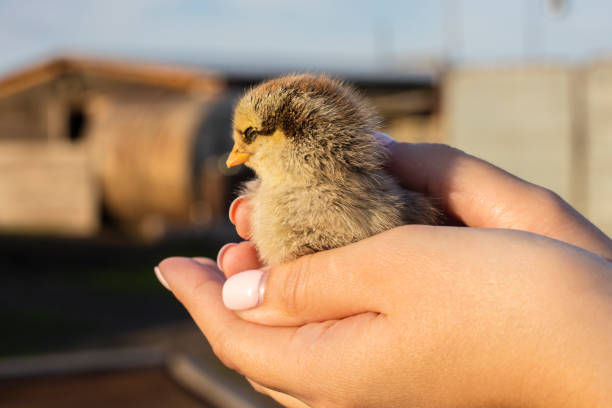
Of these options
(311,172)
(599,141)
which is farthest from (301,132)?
(599,141)

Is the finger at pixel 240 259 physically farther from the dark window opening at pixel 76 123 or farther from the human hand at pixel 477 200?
the dark window opening at pixel 76 123

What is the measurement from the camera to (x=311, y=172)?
83.5 inches

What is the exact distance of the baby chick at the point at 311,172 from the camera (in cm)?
209

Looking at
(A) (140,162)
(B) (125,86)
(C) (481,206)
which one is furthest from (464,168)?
(B) (125,86)

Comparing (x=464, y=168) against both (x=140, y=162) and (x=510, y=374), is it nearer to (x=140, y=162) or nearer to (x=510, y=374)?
(x=510, y=374)

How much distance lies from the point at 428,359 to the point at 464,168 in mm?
890

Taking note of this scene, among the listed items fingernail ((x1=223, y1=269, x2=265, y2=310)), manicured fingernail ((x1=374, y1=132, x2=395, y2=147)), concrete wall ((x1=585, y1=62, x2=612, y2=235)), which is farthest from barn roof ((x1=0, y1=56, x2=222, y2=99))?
fingernail ((x1=223, y1=269, x2=265, y2=310))

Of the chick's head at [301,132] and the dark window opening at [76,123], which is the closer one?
the chick's head at [301,132]

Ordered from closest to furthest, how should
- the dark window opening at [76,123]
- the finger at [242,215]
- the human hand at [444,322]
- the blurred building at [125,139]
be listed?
the human hand at [444,322], the finger at [242,215], the blurred building at [125,139], the dark window opening at [76,123]

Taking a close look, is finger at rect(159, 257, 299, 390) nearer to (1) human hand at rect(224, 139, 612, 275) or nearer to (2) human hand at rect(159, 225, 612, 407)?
(2) human hand at rect(159, 225, 612, 407)

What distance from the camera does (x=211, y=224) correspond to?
12.4 metres

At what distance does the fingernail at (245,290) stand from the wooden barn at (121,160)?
36.5 ft

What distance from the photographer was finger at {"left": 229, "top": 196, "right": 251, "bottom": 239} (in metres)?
2.45

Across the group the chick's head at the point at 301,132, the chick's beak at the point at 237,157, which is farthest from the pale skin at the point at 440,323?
the chick's beak at the point at 237,157
